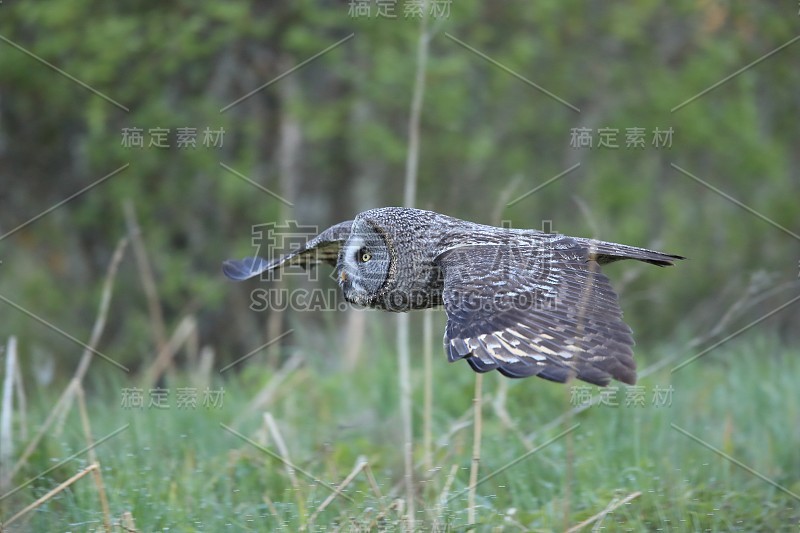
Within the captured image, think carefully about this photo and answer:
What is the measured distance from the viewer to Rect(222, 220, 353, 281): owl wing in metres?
6.10

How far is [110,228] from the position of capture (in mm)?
11875

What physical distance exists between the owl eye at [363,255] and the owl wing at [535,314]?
1.85 ft

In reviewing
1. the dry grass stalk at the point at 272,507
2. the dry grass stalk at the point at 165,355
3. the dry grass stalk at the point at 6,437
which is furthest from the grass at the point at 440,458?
the dry grass stalk at the point at 165,355

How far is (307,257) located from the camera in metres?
6.58

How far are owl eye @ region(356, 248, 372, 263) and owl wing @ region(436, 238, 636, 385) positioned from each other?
22.2 inches

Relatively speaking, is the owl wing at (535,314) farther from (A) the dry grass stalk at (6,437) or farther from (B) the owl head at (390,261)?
(A) the dry grass stalk at (6,437)

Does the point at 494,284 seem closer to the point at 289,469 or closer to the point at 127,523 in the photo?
the point at 289,469

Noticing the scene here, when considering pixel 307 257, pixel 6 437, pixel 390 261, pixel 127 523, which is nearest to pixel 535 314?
pixel 390 261

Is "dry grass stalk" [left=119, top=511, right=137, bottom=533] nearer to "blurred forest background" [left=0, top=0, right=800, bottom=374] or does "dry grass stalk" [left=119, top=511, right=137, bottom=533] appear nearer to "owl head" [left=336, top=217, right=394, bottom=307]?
"owl head" [left=336, top=217, right=394, bottom=307]

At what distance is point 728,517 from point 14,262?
34.2ft

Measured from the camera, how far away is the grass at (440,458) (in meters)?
4.93

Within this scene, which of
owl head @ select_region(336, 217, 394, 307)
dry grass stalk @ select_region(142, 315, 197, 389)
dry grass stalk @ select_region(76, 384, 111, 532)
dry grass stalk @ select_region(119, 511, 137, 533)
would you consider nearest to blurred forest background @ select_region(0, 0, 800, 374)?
dry grass stalk @ select_region(142, 315, 197, 389)

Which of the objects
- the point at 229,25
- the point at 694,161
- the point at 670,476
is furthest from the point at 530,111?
the point at 670,476

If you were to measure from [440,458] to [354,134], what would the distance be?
5.81 meters
